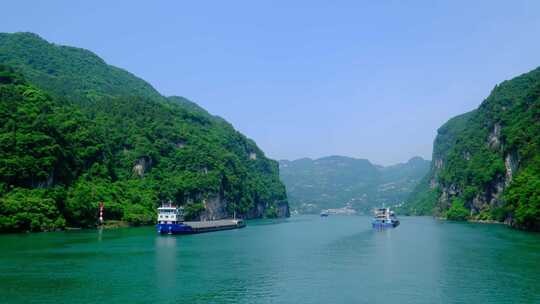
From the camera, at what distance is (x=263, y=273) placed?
54.9 m

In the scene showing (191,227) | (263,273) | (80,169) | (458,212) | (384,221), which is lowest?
(263,273)

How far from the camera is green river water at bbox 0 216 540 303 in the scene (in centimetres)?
4258

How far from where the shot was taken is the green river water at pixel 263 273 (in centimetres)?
4258

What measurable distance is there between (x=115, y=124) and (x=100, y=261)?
462 feet

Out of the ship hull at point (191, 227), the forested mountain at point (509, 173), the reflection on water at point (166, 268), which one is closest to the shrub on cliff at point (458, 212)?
the forested mountain at point (509, 173)

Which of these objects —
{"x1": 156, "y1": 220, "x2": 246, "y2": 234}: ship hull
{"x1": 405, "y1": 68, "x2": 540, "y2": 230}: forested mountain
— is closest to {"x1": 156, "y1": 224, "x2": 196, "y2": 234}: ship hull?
{"x1": 156, "y1": 220, "x2": 246, "y2": 234}: ship hull

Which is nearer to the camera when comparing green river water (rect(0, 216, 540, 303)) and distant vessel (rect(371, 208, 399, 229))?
green river water (rect(0, 216, 540, 303))

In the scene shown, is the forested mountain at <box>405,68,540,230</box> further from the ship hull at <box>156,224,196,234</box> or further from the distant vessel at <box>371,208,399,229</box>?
the ship hull at <box>156,224,196,234</box>

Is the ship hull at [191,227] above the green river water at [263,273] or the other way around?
above

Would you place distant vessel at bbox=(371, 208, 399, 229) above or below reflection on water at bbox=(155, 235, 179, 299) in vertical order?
above

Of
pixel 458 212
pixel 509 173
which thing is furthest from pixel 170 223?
pixel 458 212

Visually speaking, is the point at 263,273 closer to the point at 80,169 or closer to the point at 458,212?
the point at 80,169

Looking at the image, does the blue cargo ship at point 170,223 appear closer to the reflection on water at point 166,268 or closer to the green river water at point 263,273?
the reflection on water at point 166,268

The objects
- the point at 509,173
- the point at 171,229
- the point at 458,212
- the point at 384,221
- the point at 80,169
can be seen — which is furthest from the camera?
the point at 458,212
